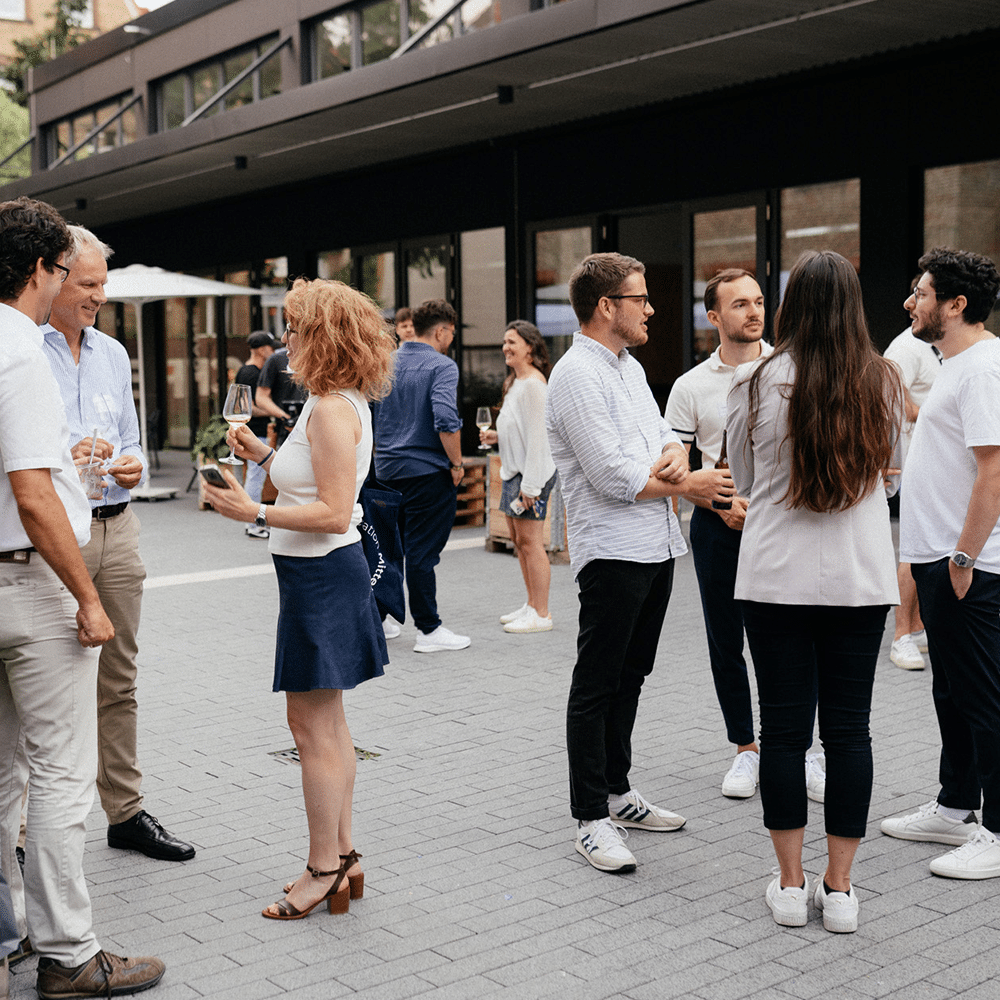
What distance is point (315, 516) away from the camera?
359cm

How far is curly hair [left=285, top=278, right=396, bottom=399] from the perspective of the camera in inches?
145

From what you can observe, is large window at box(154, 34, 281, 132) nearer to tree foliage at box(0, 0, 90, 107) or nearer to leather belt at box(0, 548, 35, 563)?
leather belt at box(0, 548, 35, 563)

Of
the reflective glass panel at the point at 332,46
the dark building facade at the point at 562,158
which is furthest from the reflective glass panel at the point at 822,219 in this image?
the reflective glass panel at the point at 332,46

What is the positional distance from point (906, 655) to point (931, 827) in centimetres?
257

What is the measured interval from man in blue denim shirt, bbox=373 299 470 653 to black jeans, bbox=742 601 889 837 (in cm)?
396

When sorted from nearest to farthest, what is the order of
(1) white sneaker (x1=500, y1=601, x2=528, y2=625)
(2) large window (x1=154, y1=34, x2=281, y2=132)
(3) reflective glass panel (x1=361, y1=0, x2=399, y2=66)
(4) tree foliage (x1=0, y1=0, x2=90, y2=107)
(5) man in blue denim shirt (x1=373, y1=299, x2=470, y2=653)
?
1. (5) man in blue denim shirt (x1=373, y1=299, x2=470, y2=653)
2. (1) white sneaker (x1=500, y1=601, x2=528, y2=625)
3. (3) reflective glass panel (x1=361, y1=0, x2=399, y2=66)
4. (2) large window (x1=154, y1=34, x2=281, y2=132)
5. (4) tree foliage (x1=0, y1=0, x2=90, y2=107)

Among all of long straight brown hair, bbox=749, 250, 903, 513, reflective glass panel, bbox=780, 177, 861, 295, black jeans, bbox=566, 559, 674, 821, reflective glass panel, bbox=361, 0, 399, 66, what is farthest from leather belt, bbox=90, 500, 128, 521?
reflective glass panel, bbox=361, 0, 399, 66

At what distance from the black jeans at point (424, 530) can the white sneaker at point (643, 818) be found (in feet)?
10.3

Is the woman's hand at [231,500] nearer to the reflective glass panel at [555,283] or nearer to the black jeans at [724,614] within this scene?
the black jeans at [724,614]

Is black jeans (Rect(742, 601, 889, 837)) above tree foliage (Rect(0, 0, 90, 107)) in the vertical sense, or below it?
below

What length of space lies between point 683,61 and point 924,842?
853cm

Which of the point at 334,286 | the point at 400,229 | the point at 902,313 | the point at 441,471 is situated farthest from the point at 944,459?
the point at 400,229

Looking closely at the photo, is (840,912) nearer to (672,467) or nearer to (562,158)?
(672,467)

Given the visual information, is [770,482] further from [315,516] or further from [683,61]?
[683,61]
